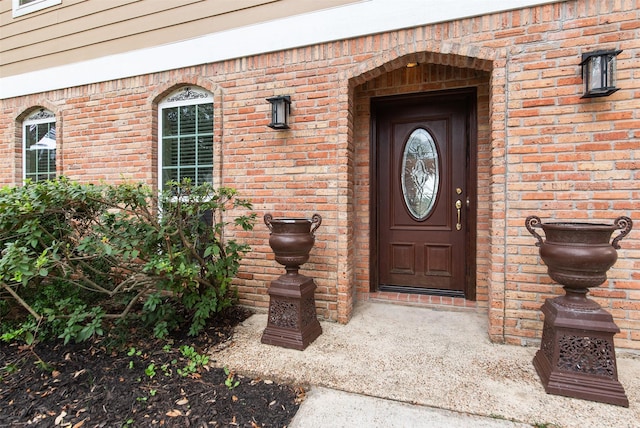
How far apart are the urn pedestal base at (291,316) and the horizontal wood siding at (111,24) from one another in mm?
2503

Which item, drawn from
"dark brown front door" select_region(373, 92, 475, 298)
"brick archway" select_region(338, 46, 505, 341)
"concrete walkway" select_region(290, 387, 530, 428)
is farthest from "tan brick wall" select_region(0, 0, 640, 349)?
"concrete walkway" select_region(290, 387, 530, 428)

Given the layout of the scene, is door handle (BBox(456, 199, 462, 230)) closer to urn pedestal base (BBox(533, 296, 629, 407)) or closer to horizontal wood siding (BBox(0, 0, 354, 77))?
urn pedestal base (BBox(533, 296, 629, 407))

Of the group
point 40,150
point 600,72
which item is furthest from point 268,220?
point 40,150

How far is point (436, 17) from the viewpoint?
2.58 m

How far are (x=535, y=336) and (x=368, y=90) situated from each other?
2.66 m

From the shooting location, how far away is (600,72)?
2.16m

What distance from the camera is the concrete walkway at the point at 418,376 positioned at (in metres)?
1.66

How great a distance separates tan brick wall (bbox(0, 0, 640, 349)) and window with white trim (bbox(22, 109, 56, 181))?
43 cm

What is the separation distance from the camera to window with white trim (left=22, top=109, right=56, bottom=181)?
431 centimetres

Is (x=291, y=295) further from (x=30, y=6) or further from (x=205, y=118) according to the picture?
(x=30, y=6)

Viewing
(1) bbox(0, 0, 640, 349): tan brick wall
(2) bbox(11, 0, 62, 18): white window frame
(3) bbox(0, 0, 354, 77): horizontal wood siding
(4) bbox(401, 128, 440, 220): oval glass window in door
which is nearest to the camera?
(1) bbox(0, 0, 640, 349): tan brick wall

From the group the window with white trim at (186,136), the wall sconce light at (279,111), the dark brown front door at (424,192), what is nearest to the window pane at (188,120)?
the window with white trim at (186,136)

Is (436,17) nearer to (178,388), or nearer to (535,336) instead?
(535,336)

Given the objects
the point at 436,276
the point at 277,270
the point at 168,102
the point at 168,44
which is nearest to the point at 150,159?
the point at 168,102
